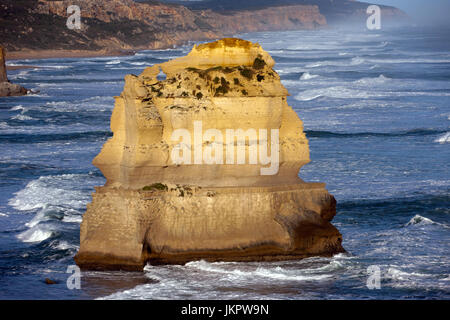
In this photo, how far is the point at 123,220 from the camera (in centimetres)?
1995

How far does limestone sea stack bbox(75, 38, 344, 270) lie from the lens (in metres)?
20.0

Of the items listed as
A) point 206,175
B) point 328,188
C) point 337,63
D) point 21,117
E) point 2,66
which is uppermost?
point 337,63

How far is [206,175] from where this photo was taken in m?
20.8

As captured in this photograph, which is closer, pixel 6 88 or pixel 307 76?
pixel 6 88

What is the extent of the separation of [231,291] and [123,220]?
3142 millimetres

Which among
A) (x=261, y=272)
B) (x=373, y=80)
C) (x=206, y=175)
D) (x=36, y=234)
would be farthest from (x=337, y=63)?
(x=261, y=272)

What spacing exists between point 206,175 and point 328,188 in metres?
10.3

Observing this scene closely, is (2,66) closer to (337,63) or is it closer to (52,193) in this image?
(52,193)

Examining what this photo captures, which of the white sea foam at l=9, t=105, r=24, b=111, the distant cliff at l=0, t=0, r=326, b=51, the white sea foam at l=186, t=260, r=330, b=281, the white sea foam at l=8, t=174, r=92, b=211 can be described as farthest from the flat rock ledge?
the distant cliff at l=0, t=0, r=326, b=51

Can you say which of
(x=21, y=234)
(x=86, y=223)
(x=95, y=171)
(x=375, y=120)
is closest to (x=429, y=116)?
(x=375, y=120)

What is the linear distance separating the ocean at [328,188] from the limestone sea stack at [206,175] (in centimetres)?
47

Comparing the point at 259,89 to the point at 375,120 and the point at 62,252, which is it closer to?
the point at 62,252

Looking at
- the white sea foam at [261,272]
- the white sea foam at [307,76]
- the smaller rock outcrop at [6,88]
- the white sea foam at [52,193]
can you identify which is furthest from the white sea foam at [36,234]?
the white sea foam at [307,76]

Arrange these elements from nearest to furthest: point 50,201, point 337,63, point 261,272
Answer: point 261,272 < point 50,201 < point 337,63
